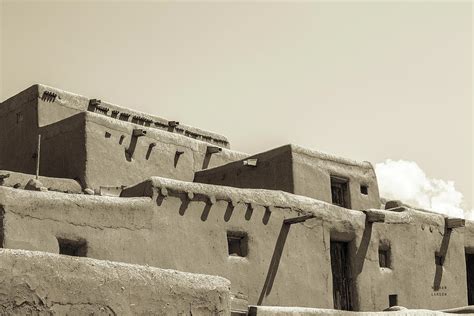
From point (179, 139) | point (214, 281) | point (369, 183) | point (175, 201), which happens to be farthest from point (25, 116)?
point (214, 281)

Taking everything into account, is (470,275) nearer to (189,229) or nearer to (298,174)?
(298,174)

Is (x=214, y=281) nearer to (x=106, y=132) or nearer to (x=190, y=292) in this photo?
(x=190, y=292)

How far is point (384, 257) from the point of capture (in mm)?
19000

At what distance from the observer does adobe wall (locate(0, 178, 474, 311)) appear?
1295 cm

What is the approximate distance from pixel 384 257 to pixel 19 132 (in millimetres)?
10323

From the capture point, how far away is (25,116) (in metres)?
20.1

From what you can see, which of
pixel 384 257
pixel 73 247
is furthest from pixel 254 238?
pixel 384 257

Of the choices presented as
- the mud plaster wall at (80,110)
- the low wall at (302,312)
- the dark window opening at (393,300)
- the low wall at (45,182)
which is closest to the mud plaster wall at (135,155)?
the low wall at (45,182)

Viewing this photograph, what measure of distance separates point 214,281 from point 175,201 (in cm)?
397

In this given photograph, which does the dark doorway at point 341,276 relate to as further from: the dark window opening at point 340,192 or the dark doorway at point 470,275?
the dark doorway at point 470,275

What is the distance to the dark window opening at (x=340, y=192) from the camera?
66.4 feet

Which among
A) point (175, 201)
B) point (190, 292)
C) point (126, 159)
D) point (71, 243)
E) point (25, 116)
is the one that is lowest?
point (190, 292)

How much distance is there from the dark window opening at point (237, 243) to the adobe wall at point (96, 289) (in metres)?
4.65

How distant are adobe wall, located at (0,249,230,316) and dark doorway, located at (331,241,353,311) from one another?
7.28 meters
